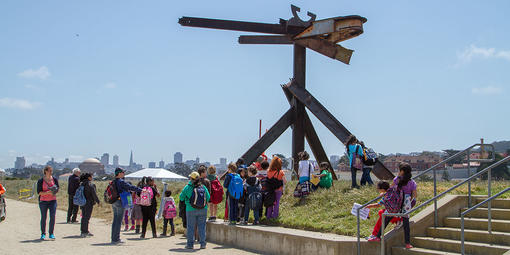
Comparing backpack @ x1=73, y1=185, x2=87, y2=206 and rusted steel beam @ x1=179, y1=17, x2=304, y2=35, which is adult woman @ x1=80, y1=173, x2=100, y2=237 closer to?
backpack @ x1=73, y1=185, x2=87, y2=206

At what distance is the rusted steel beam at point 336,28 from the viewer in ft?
47.1

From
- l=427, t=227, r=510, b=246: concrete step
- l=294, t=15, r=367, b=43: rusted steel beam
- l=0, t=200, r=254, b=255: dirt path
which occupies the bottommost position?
l=0, t=200, r=254, b=255: dirt path

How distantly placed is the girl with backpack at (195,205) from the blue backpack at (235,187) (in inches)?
34.4

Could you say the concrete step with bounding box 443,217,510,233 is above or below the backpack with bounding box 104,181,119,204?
below

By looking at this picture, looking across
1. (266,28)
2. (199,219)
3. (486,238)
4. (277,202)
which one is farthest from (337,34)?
(486,238)

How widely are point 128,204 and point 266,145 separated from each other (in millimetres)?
5567

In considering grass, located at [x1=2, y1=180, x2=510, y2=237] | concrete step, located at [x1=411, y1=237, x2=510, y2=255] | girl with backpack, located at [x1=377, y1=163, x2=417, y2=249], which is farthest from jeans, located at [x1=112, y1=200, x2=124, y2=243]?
concrete step, located at [x1=411, y1=237, x2=510, y2=255]

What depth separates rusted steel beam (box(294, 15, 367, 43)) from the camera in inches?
565

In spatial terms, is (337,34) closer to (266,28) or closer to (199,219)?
(266,28)

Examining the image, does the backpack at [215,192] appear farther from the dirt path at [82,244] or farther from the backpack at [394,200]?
the backpack at [394,200]

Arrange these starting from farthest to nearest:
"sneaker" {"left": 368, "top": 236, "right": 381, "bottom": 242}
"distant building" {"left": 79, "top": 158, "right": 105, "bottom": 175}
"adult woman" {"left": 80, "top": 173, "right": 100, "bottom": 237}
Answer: "distant building" {"left": 79, "top": 158, "right": 105, "bottom": 175}
"adult woman" {"left": 80, "top": 173, "right": 100, "bottom": 237}
"sneaker" {"left": 368, "top": 236, "right": 381, "bottom": 242}

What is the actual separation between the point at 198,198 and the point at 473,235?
5133 millimetres

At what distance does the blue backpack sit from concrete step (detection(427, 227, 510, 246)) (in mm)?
4278

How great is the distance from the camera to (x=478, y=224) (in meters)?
8.29
